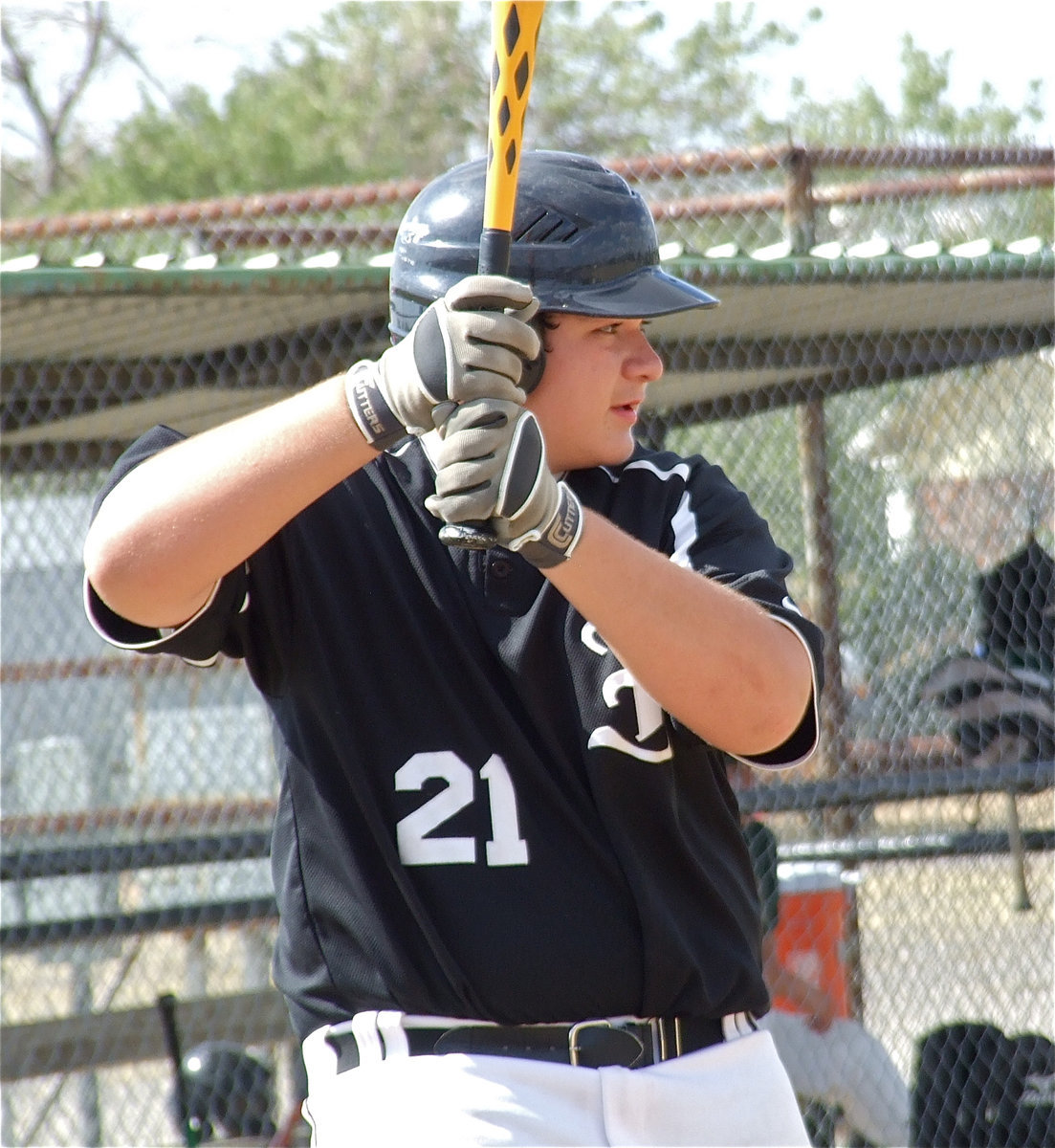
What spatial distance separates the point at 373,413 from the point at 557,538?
0.21 m

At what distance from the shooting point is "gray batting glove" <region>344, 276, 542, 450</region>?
1398mm

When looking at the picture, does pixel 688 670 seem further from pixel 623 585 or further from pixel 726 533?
pixel 726 533

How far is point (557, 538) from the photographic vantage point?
57.2 inches

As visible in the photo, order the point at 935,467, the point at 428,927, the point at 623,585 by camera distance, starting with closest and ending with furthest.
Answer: the point at 623,585 → the point at 428,927 → the point at 935,467

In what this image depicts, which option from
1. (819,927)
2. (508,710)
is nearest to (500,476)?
(508,710)

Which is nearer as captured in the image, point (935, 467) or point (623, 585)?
point (623, 585)

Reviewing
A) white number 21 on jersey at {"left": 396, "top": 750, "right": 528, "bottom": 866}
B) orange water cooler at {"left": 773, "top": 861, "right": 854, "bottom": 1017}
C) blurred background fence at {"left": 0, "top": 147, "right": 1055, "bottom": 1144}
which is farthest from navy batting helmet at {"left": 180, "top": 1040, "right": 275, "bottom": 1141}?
white number 21 on jersey at {"left": 396, "top": 750, "right": 528, "bottom": 866}

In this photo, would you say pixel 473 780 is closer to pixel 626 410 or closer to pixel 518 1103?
pixel 518 1103

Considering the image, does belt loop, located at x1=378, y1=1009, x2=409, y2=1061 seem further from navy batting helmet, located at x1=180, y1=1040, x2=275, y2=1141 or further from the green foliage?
the green foliage

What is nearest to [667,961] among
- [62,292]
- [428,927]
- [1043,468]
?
[428,927]

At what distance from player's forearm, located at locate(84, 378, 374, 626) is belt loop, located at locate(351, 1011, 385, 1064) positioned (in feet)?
1.58

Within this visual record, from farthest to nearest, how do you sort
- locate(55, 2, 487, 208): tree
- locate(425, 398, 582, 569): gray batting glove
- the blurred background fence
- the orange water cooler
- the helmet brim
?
1. locate(55, 2, 487, 208): tree
2. the orange water cooler
3. the blurred background fence
4. the helmet brim
5. locate(425, 398, 582, 569): gray batting glove

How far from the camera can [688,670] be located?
1532 mm

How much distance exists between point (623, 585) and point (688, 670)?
0.11 m
